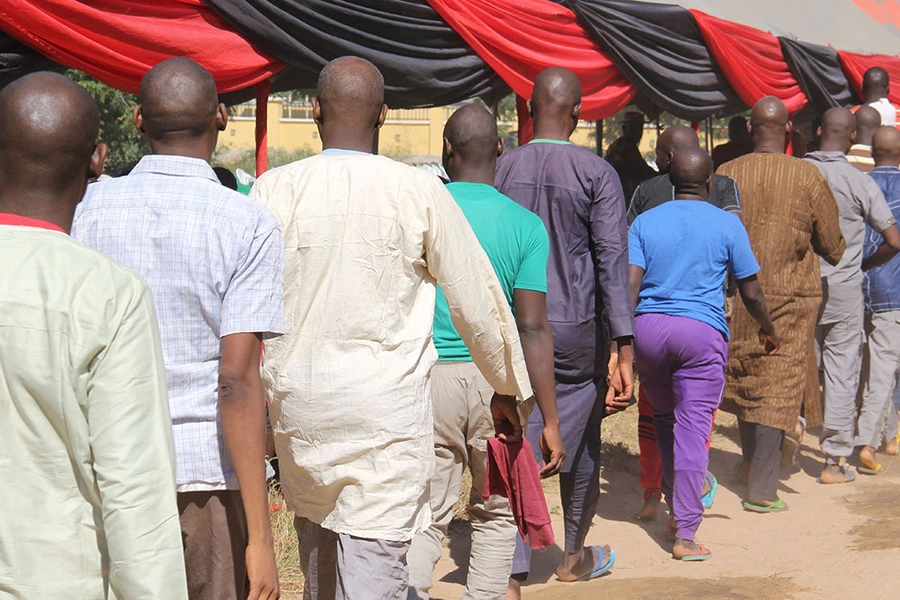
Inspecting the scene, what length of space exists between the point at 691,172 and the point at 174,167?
3060 mm

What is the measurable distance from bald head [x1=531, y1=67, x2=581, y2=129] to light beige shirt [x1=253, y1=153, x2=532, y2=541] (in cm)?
161

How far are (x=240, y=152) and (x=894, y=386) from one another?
1006 inches

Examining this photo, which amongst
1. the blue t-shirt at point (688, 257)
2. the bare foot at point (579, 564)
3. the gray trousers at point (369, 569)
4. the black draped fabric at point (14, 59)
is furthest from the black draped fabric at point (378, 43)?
the gray trousers at point (369, 569)

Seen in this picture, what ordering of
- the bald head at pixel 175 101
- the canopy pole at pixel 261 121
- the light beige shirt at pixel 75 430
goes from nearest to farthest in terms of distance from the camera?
the light beige shirt at pixel 75 430 < the bald head at pixel 175 101 < the canopy pole at pixel 261 121

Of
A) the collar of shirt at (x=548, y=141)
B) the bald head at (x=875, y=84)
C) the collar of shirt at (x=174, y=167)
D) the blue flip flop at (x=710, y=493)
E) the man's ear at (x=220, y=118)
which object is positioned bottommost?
the blue flip flop at (x=710, y=493)

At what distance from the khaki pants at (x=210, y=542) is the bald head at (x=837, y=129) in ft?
16.6

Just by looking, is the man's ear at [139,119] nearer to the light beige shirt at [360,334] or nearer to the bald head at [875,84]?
the light beige shirt at [360,334]

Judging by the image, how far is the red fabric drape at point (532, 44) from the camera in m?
5.48

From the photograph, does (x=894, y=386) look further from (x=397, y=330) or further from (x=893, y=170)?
(x=397, y=330)

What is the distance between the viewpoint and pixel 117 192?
7.55 ft

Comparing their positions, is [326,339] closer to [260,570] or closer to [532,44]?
[260,570]

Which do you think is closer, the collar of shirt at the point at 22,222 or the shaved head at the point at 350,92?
the collar of shirt at the point at 22,222

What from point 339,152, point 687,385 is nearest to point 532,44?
point 687,385

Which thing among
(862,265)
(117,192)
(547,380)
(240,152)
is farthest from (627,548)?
(240,152)
